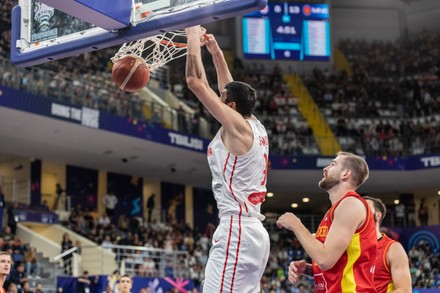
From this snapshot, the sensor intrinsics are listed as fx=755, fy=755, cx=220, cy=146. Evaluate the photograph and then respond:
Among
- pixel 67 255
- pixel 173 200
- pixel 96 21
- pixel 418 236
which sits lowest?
pixel 67 255

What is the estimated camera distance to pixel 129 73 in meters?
→ 5.79

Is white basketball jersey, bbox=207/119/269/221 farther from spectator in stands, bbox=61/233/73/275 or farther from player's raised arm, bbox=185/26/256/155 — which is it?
spectator in stands, bbox=61/233/73/275

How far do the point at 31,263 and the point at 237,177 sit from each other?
14.3 metres

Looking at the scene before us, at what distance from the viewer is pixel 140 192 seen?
27.6 meters

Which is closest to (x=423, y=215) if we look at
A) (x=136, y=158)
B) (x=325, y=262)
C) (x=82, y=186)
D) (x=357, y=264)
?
(x=136, y=158)

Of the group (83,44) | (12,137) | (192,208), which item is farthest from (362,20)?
(83,44)

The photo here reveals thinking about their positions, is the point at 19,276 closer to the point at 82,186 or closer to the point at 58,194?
the point at 58,194

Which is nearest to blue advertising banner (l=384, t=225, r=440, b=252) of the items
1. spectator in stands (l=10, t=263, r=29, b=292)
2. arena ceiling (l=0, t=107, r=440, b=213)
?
arena ceiling (l=0, t=107, r=440, b=213)

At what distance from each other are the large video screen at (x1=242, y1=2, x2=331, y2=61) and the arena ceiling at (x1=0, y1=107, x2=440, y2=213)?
4729 mm

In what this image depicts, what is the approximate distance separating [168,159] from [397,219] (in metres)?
9.81

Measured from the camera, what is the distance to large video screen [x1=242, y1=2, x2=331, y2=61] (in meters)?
28.3

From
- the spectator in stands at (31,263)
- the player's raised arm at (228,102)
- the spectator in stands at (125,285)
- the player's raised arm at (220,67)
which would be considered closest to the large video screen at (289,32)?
the spectator in stands at (31,263)

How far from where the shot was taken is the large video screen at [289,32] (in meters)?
28.3

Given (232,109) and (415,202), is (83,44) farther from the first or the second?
(415,202)
